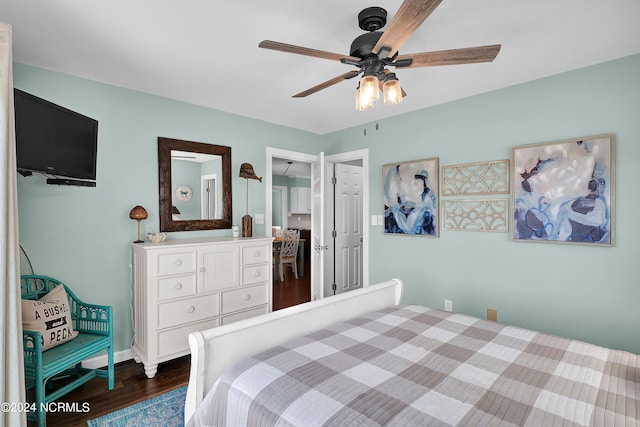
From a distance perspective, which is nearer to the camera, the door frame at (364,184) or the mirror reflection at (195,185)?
the mirror reflection at (195,185)

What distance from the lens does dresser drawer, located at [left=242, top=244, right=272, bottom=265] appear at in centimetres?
301

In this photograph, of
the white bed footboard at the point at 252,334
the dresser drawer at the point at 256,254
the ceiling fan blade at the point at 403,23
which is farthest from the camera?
the dresser drawer at the point at 256,254

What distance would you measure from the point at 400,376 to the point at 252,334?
28.3 inches

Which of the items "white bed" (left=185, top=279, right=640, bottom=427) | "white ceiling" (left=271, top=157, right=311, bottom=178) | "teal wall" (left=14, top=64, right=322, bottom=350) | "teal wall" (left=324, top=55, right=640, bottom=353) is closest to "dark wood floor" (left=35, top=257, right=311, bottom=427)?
"teal wall" (left=14, top=64, right=322, bottom=350)

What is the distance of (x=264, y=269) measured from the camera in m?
3.17

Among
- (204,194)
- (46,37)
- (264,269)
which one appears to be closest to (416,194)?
(264,269)

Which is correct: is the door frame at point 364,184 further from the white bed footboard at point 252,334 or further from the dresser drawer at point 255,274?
the white bed footboard at point 252,334

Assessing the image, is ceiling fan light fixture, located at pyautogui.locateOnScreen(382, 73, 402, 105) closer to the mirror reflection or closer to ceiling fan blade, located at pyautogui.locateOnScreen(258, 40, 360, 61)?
ceiling fan blade, located at pyautogui.locateOnScreen(258, 40, 360, 61)

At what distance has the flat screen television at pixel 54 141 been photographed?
69.9 inches

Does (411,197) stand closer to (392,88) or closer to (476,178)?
(476,178)

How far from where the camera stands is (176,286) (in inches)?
101

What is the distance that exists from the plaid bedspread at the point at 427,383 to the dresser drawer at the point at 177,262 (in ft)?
4.70

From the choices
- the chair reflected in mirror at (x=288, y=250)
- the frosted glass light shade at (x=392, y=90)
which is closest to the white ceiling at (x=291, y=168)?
the chair reflected in mirror at (x=288, y=250)

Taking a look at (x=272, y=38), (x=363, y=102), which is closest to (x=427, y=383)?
(x=363, y=102)
